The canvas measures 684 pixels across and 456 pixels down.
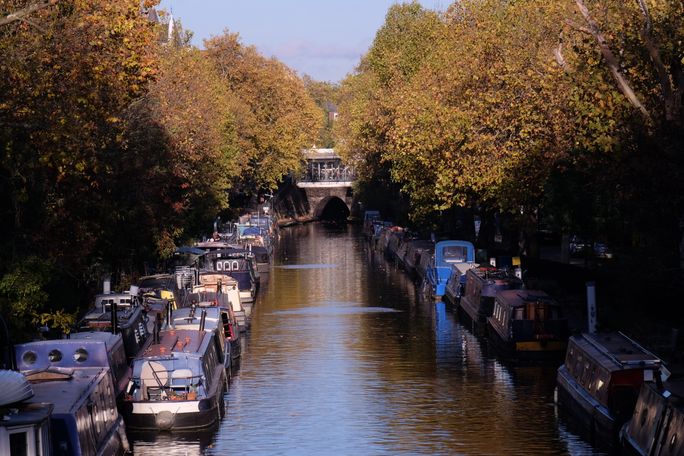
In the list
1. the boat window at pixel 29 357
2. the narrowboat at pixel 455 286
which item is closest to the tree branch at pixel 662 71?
the boat window at pixel 29 357

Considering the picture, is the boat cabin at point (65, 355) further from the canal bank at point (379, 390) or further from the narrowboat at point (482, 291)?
the narrowboat at point (482, 291)

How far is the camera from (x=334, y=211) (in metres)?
165

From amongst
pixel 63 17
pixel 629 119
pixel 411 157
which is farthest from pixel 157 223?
pixel 629 119

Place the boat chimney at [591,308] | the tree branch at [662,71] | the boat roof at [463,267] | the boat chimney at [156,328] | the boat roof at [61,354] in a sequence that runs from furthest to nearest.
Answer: the boat roof at [463,267] < the boat chimney at [591,308] < the boat chimney at [156,328] < the tree branch at [662,71] < the boat roof at [61,354]

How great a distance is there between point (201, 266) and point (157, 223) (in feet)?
45.8

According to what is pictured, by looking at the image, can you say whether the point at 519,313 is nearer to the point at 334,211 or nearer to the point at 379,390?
the point at 379,390

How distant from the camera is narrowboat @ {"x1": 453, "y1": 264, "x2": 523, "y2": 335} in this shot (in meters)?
49.5

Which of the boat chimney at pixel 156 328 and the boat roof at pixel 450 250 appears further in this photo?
the boat roof at pixel 450 250

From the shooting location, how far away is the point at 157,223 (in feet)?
185

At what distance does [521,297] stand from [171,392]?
16001 mm

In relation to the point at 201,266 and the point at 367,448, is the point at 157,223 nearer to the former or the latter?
the point at 201,266

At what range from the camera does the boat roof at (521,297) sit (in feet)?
140

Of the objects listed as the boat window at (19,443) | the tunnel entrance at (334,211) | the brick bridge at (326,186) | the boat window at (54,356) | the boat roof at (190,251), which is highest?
the brick bridge at (326,186)

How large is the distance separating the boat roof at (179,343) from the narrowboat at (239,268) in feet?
80.8
